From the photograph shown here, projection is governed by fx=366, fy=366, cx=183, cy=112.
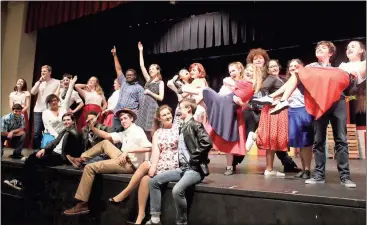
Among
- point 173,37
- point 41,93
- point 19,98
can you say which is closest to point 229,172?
point 41,93

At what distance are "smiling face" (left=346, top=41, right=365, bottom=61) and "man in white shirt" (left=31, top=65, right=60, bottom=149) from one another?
12.4 ft

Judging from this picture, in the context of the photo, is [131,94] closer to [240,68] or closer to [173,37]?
[240,68]

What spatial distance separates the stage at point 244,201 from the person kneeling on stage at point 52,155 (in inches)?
7.8

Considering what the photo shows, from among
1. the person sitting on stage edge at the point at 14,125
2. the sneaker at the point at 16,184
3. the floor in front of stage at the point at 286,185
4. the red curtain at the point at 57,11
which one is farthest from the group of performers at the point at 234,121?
the red curtain at the point at 57,11

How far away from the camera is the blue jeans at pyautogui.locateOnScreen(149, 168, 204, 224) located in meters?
2.68

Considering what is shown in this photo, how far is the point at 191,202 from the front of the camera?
2783 mm

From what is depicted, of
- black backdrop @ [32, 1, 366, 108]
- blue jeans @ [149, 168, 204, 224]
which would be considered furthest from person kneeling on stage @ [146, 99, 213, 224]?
black backdrop @ [32, 1, 366, 108]

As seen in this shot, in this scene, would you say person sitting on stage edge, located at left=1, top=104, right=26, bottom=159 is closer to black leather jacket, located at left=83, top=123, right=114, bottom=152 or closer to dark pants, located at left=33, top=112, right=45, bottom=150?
dark pants, located at left=33, top=112, right=45, bottom=150

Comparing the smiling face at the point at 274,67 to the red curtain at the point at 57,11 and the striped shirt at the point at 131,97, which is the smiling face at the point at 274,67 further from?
the red curtain at the point at 57,11

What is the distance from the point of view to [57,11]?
23.1 feet

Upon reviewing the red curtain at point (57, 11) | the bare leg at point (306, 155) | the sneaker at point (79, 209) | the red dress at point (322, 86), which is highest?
the red curtain at point (57, 11)

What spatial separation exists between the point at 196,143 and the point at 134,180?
622mm

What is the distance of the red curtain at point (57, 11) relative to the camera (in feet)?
21.2

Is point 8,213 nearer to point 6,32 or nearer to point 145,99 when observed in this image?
point 145,99
